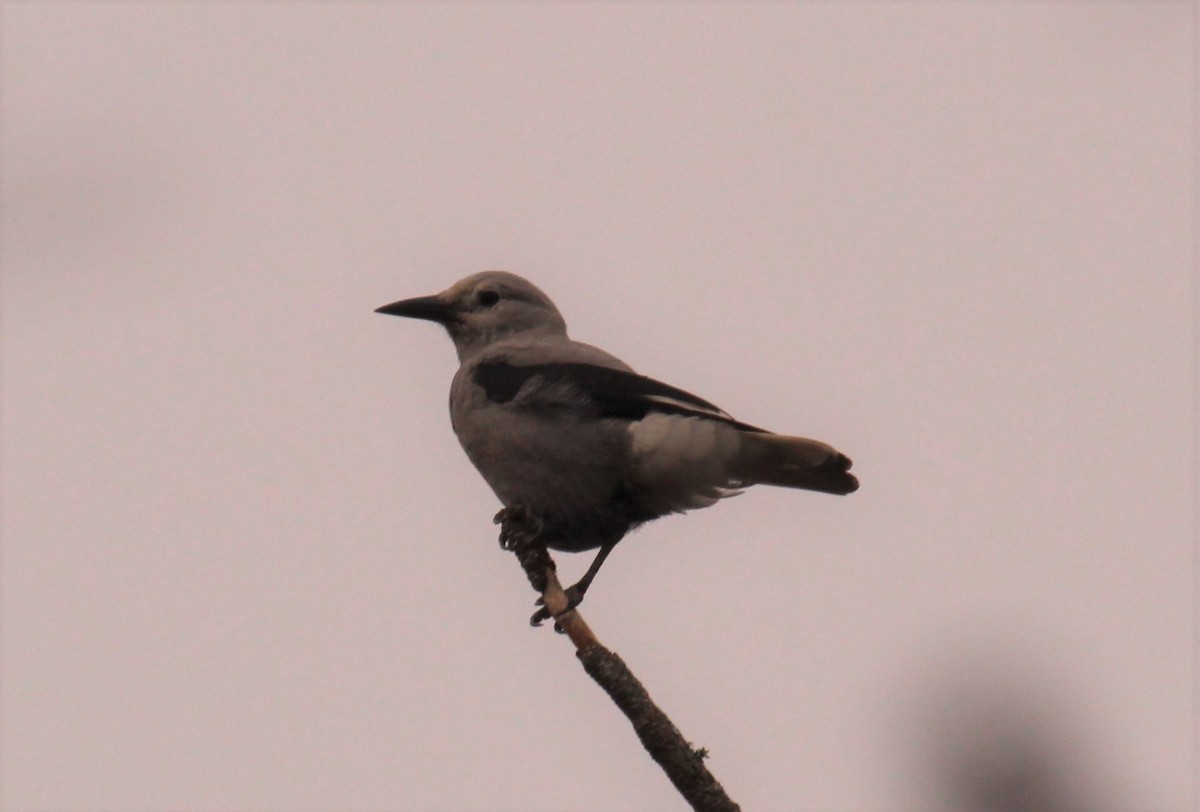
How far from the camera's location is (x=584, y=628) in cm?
371

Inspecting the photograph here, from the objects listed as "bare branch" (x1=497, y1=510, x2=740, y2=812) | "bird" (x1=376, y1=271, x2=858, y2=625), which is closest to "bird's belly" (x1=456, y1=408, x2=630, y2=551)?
"bird" (x1=376, y1=271, x2=858, y2=625)

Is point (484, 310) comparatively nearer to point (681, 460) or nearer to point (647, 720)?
point (681, 460)

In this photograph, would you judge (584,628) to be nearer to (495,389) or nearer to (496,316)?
(495,389)

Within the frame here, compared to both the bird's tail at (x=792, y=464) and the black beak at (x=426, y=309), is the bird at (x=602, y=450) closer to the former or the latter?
the bird's tail at (x=792, y=464)

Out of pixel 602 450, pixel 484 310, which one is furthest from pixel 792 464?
pixel 484 310

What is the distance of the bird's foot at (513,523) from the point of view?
4.89m

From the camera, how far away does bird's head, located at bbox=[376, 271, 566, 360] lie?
7.03 meters

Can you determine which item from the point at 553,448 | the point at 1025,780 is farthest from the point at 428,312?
the point at 1025,780

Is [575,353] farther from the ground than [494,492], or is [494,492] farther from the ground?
[575,353]

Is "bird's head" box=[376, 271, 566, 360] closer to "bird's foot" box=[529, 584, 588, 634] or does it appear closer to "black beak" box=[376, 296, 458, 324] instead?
"black beak" box=[376, 296, 458, 324]

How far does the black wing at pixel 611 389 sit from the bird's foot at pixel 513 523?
777 mm

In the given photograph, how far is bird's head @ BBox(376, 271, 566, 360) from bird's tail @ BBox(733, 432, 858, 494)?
6.63 ft

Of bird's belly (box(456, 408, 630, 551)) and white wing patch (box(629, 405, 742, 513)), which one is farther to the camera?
bird's belly (box(456, 408, 630, 551))

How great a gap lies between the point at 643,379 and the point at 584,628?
2063 millimetres
